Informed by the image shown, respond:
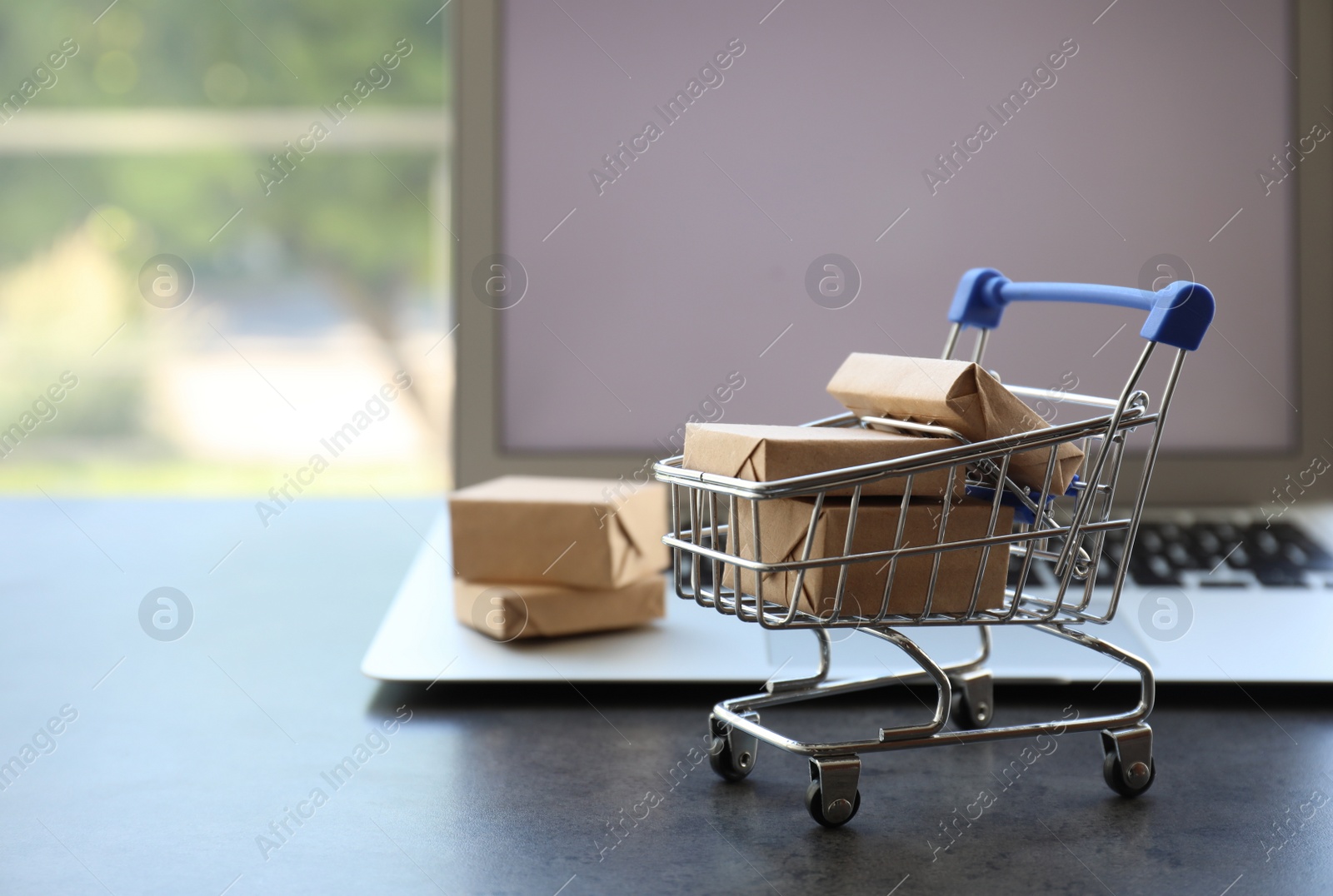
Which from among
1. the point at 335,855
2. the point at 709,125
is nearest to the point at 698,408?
the point at 709,125

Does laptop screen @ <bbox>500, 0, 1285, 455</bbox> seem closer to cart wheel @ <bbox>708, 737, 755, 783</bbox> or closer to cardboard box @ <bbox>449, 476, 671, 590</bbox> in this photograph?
cardboard box @ <bbox>449, 476, 671, 590</bbox>

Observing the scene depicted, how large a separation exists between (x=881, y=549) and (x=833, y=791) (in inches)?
7.2

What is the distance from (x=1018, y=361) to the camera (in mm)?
1648

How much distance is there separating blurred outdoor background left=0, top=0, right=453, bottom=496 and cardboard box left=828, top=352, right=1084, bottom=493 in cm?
602

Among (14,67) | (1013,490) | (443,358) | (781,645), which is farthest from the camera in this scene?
(14,67)

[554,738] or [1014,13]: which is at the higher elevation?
[1014,13]

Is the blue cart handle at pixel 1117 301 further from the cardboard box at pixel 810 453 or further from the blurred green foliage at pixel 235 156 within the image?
the blurred green foliage at pixel 235 156

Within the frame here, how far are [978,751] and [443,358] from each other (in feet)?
20.0

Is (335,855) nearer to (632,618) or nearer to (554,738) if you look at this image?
(554,738)

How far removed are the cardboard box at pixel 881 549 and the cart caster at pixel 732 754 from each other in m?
0.11

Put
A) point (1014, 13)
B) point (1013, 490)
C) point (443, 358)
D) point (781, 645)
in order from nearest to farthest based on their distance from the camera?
1. point (1013, 490)
2. point (781, 645)
3. point (1014, 13)
4. point (443, 358)

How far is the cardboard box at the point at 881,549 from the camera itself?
0.89 m

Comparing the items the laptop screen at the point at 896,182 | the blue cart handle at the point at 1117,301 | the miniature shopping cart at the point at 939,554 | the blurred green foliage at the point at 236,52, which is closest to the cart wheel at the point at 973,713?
the miniature shopping cart at the point at 939,554

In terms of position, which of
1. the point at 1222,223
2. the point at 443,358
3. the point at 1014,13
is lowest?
the point at 443,358
